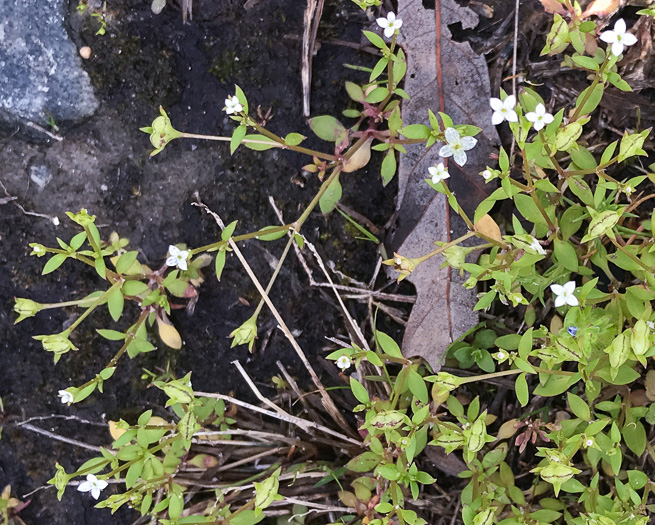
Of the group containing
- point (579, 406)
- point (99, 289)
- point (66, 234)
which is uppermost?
point (66, 234)

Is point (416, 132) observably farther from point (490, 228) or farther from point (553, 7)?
point (553, 7)

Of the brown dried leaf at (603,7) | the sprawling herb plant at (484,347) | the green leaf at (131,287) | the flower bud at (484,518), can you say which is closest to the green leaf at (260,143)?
the sprawling herb plant at (484,347)

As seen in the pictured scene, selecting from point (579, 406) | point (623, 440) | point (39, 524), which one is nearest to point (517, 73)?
point (579, 406)

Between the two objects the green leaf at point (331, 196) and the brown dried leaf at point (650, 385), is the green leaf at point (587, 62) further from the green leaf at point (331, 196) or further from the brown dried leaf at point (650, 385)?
the brown dried leaf at point (650, 385)

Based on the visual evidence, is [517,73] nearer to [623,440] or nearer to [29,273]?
[623,440]

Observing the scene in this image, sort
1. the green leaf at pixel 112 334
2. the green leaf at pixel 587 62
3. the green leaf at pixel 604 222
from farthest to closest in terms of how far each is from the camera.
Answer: the green leaf at pixel 112 334, the green leaf at pixel 587 62, the green leaf at pixel 604 222

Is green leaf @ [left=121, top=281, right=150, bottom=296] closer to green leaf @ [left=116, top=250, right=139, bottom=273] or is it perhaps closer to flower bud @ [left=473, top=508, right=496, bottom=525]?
green leaf @ [left=116, top=250, right=139, bottom=273]

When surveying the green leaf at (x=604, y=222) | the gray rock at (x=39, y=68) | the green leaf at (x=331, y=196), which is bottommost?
the green leaf at (x=331, y=196)
